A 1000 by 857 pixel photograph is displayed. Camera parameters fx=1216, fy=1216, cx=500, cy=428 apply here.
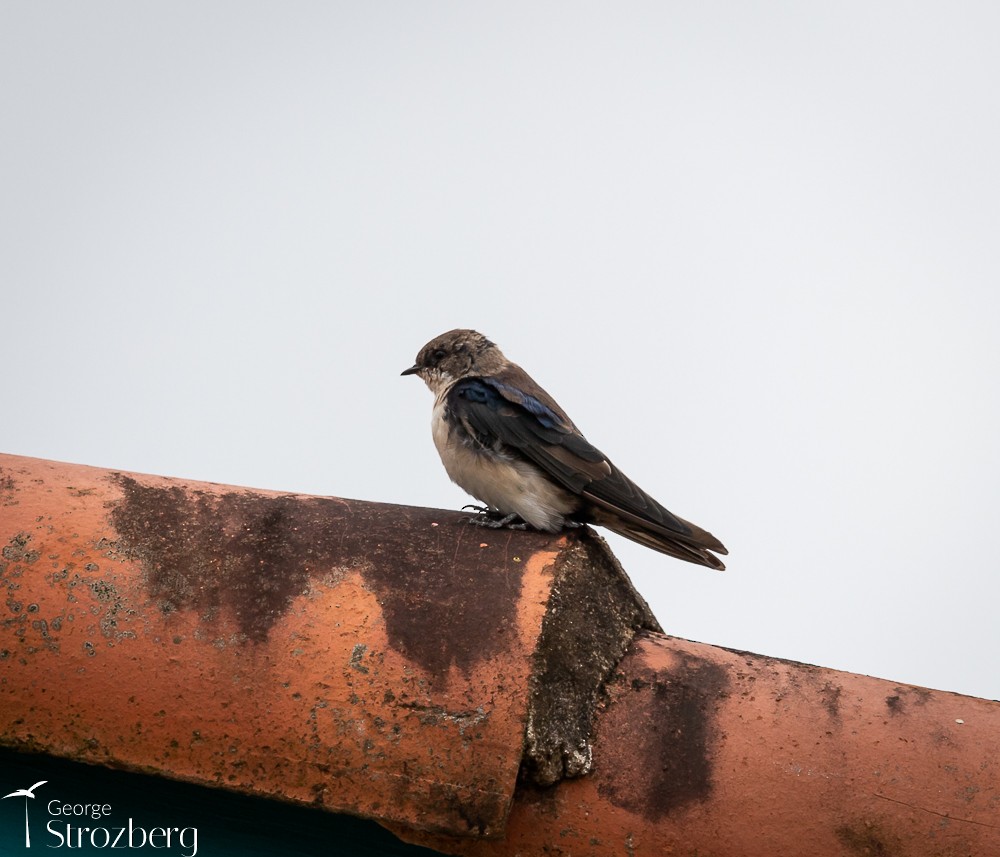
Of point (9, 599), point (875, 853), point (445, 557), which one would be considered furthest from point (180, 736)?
point (875, 853)

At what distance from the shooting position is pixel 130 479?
11.0 feet

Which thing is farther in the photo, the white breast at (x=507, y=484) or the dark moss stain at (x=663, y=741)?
the white breast at (x=507, y=484)

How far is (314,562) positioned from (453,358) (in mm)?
2365

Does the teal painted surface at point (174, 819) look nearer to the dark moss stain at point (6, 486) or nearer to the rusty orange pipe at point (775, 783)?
the rusty orange pipe at point (775, 783)

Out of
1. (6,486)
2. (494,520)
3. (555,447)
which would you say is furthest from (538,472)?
(6,486)

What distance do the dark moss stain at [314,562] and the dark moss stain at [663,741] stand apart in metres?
0.40

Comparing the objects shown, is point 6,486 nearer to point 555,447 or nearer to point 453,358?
point 555,447

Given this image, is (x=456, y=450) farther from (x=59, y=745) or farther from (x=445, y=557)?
(x=59, y=745)

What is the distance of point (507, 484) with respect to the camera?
4.21 metres

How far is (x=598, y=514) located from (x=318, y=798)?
1692 millimetres

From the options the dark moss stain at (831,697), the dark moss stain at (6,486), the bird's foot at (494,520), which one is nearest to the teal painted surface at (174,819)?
the dark moss stain at (6,486)

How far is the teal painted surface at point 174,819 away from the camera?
2902mm

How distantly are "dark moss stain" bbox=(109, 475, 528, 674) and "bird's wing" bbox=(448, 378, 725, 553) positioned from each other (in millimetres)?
773

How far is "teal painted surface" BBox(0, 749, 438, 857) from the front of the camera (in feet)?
9.52
